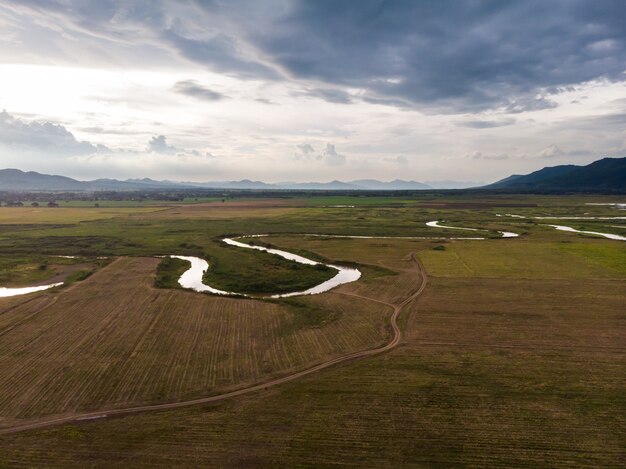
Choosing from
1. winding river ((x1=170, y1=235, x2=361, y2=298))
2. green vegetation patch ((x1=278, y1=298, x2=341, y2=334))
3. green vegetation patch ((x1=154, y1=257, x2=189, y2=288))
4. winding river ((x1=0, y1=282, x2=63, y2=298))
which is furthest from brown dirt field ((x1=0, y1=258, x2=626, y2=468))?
winding river ((x1=0, y1=282, x2=63, y2=298))

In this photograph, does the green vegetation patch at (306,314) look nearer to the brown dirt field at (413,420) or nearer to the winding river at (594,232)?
the brown dirt field at (413,420)

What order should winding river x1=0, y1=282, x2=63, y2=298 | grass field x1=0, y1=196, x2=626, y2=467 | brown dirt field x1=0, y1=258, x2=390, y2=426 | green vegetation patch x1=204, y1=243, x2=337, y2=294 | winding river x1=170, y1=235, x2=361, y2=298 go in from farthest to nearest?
green vegetation patch x1=204, y1=243, x2=337, y2=294 → winding river x1=170, y1=235, x2=361, y2=298 → winding river x1=0, y1=282, x2=63, y2=298 → brown dirt field x1=0, y1=258, x2=390, y2=426 → grass field x1=0, y1=196, x2=626, y2=467

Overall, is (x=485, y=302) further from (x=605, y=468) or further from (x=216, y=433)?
(x=216, y=433)

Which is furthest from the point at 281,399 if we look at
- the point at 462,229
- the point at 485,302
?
the point at 462,229

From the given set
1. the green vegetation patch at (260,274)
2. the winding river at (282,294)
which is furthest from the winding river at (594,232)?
the green vegetation patch at (260,274)

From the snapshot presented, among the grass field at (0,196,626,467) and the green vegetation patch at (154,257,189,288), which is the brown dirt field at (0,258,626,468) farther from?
the green vegetation patch at (154,257,189,288)

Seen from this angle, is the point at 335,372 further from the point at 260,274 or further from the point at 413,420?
the point at 260,274

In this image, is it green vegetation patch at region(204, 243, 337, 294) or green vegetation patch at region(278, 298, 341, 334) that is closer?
green vegetation patch at region(278, 298, 341, 334)

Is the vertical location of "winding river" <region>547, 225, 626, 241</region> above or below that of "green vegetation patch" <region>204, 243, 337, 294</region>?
above

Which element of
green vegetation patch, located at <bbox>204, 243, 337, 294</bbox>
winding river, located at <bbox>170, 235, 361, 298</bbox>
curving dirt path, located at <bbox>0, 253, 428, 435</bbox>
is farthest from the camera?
green vegetation patch, located at <bbox>204, 243, 337, 294</bbox>
